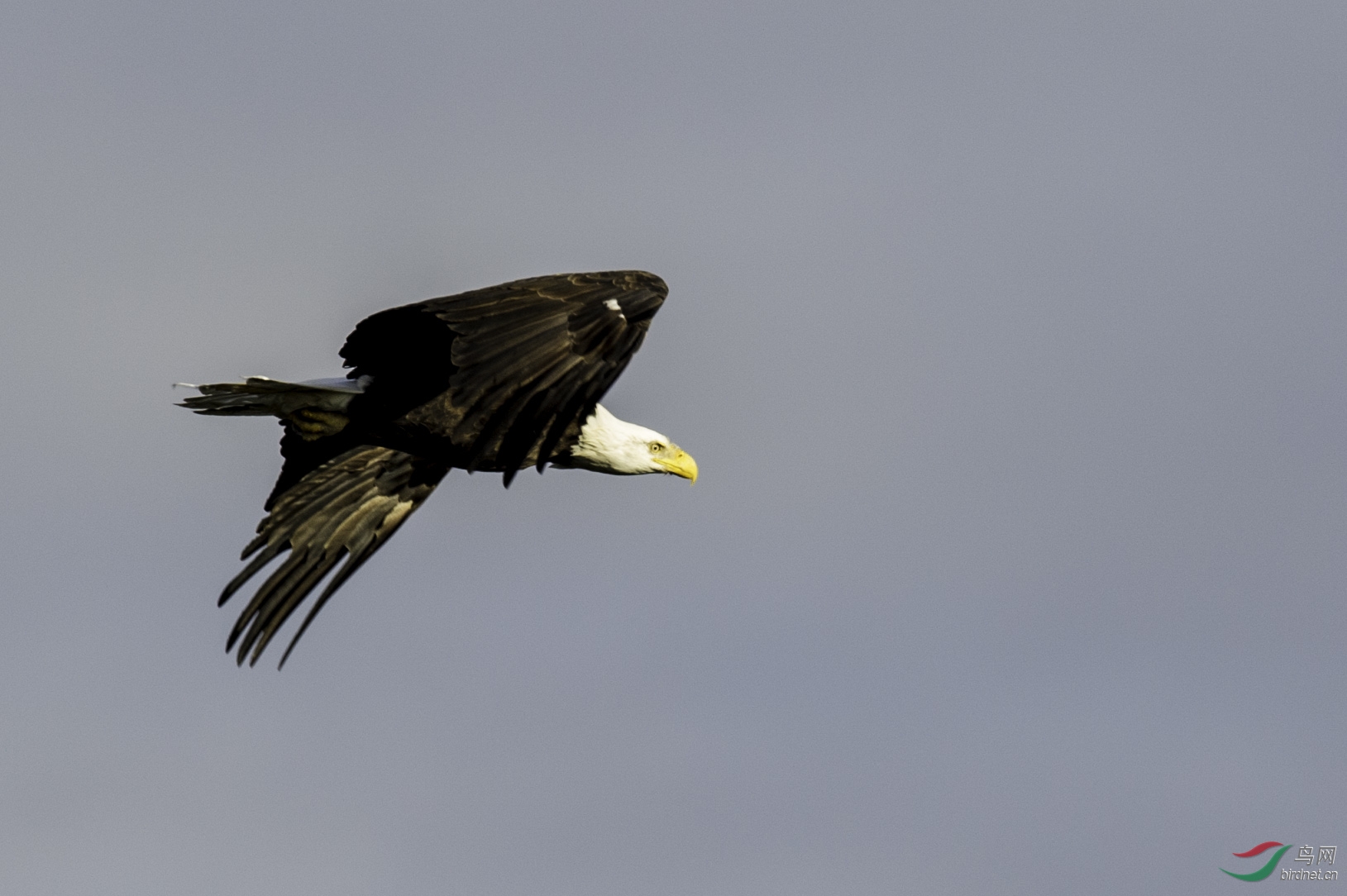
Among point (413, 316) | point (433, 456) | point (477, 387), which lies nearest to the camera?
point (477, 387)

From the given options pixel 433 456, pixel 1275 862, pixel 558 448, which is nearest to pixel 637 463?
pixel 558 448

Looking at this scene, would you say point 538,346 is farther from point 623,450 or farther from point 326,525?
point 326,525

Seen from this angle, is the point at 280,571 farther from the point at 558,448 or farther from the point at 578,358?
the point at 578,358

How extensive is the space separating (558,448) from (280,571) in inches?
76.7

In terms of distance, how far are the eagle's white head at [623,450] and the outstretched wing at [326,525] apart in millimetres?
1199

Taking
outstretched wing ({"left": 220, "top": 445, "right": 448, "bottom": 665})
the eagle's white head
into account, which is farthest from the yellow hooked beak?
outstretched wing ({"left": 220, "top": 445, "right": 448, "bottom": 665})

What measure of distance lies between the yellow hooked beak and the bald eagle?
0.01 metres

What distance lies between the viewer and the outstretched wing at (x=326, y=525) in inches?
488

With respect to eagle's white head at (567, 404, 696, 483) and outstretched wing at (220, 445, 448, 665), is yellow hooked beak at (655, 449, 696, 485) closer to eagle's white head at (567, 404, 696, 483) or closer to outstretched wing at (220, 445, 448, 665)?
eagle's white head at (567, 404, 696, 483)

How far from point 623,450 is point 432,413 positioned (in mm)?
1560

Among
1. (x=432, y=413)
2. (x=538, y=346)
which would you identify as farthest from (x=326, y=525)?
(x=538, y=346)

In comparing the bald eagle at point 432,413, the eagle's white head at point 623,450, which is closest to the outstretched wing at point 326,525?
the bald eagle at point 432,413

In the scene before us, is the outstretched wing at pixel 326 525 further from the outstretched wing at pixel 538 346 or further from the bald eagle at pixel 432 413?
the outstretched wing at pixel 538 346

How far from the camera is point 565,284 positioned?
10.2 m
